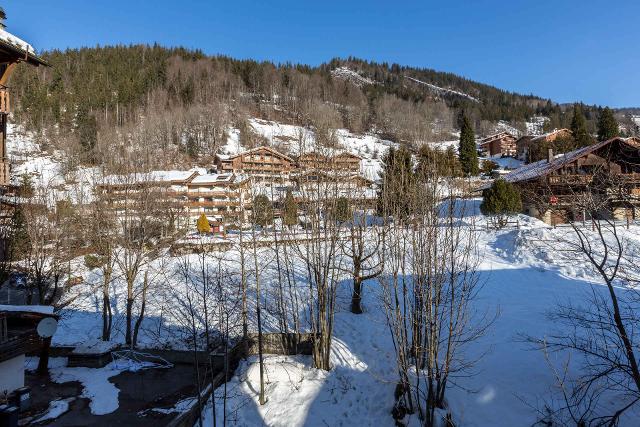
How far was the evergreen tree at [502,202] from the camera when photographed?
25.0 m

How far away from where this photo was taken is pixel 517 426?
8.98 meters

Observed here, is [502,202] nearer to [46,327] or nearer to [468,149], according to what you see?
[468,149]

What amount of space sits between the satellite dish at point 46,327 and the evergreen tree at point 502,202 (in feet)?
76.5

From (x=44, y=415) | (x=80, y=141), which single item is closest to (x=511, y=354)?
(x=44, y=415)

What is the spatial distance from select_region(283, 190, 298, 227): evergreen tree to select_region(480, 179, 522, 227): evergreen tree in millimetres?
15495

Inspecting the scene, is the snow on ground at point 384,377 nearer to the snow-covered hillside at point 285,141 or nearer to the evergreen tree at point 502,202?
the evergreen tree at point 502,202

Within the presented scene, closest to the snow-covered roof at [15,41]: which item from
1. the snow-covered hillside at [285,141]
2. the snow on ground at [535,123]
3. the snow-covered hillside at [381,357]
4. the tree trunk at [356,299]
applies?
the snow-covered hillside at [381,357]

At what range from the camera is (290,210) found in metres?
14.3

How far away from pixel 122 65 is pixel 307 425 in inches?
3602

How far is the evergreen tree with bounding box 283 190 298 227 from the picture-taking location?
1400cm

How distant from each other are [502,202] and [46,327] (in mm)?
23848

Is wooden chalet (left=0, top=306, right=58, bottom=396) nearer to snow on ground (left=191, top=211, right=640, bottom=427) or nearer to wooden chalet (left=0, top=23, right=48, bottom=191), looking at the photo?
wooden chalet (left=0, top=23, right=48, bottom=191)

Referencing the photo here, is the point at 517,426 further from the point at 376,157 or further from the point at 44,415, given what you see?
the point at 376,157

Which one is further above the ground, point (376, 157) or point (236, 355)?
point (376, 157)
